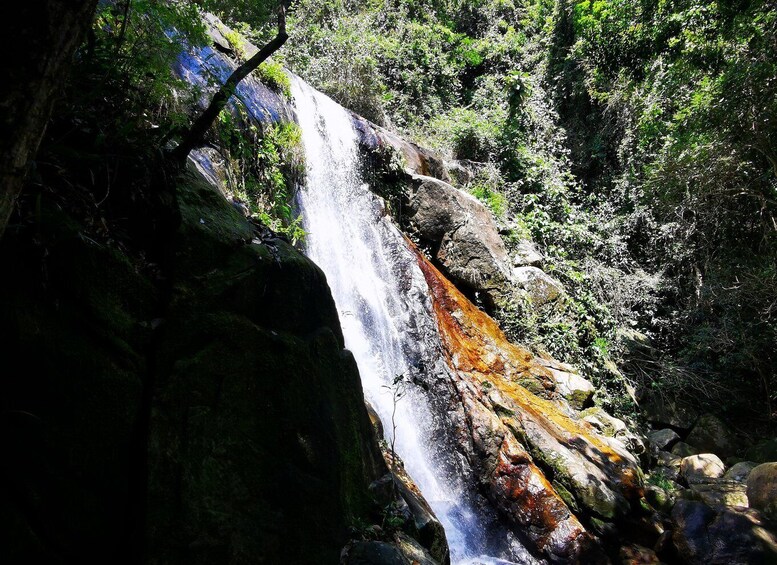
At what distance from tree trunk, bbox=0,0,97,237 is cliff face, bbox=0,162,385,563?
3.51ft

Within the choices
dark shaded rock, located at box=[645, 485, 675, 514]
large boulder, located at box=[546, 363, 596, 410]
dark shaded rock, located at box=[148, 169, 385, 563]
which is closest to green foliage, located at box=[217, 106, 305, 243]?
dark shaded rock, located at box=[148, 169, 385, 563]

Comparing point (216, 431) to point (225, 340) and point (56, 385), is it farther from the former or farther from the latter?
point (56, 385)

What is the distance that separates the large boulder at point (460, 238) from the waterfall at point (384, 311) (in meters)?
1.25

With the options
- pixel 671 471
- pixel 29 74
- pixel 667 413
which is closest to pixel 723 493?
pixel 671 471

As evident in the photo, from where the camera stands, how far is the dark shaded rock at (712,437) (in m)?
11.3

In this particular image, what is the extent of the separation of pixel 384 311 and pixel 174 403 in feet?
19.8

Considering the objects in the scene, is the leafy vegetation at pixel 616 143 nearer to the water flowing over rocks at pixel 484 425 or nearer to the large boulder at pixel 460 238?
the large boulder at pixel 460 238

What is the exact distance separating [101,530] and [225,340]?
1.10 metres

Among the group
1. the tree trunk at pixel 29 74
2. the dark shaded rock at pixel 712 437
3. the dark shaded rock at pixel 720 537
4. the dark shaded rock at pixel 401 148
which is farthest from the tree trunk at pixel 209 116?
the dark shaded rock at pixel 712 437

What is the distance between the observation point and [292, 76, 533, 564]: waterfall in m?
6.67

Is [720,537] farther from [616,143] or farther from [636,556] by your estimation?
[616,143]

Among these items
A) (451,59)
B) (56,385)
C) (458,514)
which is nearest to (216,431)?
(56,385)

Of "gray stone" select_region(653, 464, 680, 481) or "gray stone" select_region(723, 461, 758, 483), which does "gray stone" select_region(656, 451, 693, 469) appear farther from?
"gray stone" select_region(723, 461, 758, 483)

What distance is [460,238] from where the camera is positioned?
10.6 metres
